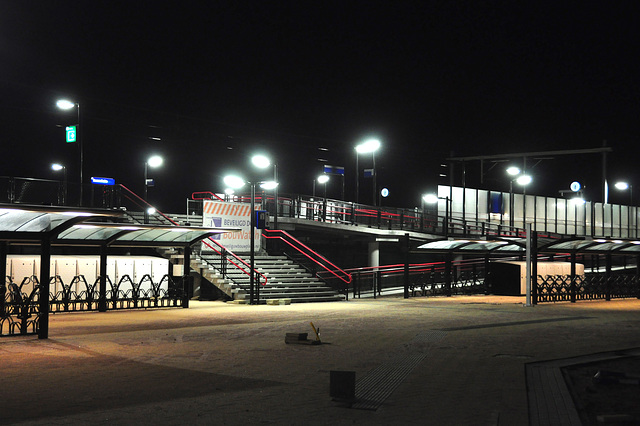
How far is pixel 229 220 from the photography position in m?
29.3

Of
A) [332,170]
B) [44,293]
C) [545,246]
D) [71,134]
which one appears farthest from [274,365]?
[332,170]

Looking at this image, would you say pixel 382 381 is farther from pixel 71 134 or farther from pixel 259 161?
pixel 71 134

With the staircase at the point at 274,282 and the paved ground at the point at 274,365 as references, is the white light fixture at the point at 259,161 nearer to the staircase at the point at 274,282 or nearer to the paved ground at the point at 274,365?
the staircase at the point at 274,282

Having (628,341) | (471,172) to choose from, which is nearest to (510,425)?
(628,341)

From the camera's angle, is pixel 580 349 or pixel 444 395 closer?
pixel 444 395

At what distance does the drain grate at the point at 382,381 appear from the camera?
27.4 feet

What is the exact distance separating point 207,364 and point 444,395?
4256 millimetres

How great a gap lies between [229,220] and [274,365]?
18.6 metres

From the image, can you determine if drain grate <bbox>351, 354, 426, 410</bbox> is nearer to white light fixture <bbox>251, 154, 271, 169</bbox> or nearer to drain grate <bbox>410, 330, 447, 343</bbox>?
drain grate <bbox>410, 330, 447, 343</bbox>

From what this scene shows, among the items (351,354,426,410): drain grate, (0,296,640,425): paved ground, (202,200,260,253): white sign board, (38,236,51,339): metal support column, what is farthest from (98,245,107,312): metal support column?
(351,354,426,410): drain grate

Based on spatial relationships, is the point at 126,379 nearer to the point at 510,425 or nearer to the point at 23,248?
the point at 510,425

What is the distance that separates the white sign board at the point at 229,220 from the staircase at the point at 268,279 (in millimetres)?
712

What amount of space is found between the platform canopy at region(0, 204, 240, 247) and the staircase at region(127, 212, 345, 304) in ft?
10.4

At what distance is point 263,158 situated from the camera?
85.1 ft
